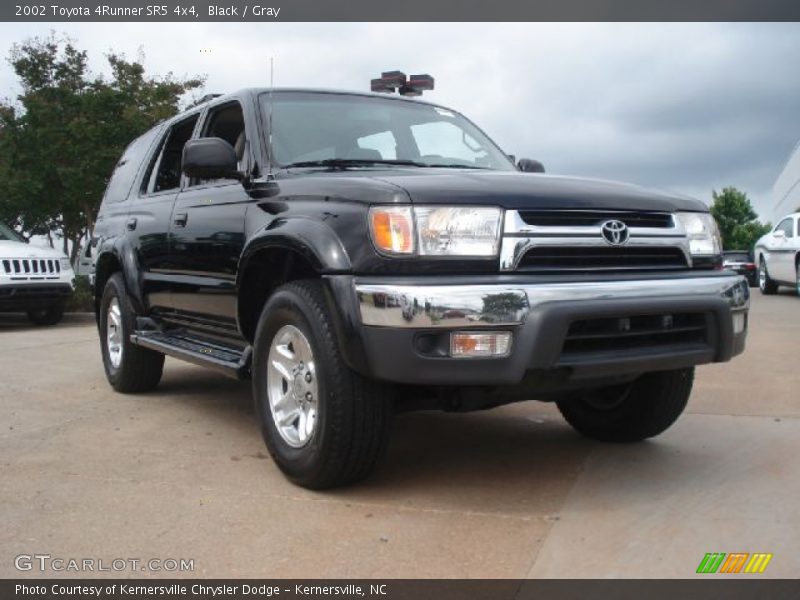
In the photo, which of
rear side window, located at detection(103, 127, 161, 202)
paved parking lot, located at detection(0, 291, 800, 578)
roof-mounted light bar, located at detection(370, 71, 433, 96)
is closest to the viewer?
paved parking lot, located at detection(0, 291, 800, 578)

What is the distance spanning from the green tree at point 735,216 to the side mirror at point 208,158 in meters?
78.5

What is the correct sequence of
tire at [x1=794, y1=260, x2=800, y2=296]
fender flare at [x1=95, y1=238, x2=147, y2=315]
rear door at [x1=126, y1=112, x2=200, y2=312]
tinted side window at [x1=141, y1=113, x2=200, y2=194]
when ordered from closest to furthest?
rear door at [x1=126, y1=112, x2=200, y2=312], tinted side window at [x1=141, y1=113, x2=200, y2=194], fender flare at [x1=95, y1=238, x2=147, y2=315], tire at [x1=794, y1=260, x2=800, y2=296]

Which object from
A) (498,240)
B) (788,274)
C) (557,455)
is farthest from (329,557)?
(788,274)

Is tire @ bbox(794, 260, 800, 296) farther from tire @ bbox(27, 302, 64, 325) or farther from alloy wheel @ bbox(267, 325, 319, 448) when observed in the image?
alloy wheel @ bbox(267, 325, 319, 448)

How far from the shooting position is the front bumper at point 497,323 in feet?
9.53

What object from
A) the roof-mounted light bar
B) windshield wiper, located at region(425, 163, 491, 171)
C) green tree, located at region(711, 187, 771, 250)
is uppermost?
the roof-mounted light bar

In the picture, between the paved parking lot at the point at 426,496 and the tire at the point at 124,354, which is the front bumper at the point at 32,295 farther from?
the paved parking lot at the point at 426,496

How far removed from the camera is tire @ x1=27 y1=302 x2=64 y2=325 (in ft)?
39.7

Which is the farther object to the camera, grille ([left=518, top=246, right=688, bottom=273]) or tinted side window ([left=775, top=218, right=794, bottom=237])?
tinted side window ([left=775, top=218, right=794, bottom=237])

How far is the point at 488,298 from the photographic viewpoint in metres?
2.90

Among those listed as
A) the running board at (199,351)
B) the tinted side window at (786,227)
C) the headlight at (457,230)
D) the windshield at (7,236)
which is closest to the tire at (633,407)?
the headlight at (457,230)

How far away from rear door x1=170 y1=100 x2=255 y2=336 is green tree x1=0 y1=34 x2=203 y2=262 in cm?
1232

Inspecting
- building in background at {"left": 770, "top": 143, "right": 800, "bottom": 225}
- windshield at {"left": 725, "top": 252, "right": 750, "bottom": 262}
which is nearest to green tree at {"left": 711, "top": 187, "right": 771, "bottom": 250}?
building in background at {"left": 770, "top": 143, "right": 800, "bottom": 225}
